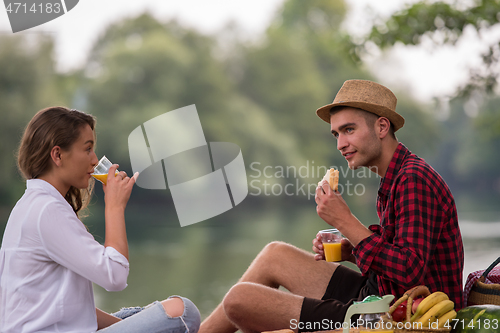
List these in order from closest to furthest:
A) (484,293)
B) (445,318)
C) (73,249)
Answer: (73,249)
(445,318)
(484,293)

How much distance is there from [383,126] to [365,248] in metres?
0.60

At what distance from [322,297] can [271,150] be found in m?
24.1

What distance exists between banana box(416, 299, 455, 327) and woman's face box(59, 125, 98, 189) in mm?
1255

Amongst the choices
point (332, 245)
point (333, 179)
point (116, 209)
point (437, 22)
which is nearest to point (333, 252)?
point (332, 245)

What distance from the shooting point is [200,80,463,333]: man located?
1.88 m

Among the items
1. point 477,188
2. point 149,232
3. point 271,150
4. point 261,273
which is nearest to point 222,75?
point 271,150

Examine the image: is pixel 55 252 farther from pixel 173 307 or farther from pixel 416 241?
pixel 416 241

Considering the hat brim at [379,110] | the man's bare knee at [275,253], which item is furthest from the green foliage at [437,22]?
the man's bare knee at [275,253]

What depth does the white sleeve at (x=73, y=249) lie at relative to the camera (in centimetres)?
161

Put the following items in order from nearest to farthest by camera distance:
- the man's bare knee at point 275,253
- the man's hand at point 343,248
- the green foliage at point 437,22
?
the man's hand at point 343,248
the man's bare knee at point 275,253
the green foliage at point 437,22

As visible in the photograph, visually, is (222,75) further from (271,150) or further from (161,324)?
(161,324)

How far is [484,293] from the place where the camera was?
2074 millimetres

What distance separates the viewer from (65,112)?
1.82 meters

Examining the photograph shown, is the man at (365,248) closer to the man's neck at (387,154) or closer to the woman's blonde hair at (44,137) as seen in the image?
the man's neck at (387,154)
